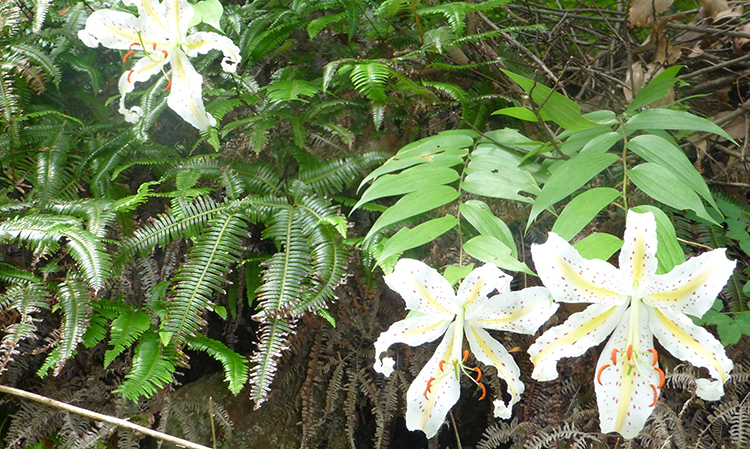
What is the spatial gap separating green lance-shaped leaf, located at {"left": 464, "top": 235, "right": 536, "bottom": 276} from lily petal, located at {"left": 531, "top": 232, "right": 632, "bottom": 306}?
6 centimetres

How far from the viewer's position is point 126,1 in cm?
174

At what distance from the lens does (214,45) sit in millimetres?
1761

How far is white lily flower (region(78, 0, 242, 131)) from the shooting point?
5.74 ft

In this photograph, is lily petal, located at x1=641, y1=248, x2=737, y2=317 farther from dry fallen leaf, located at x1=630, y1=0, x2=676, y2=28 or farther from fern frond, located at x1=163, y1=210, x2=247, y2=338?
dry fallen leaf, located at x1=630, y1=0, x2=676, y2=28

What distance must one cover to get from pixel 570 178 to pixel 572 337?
44cm

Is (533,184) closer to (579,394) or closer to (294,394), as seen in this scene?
(579,394)

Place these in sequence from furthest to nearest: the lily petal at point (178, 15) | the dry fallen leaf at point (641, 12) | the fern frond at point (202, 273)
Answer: the dry fallen leaf at point (641, 12)
the fern frond at point (202, 273)
the lily petal at point (178, 15)

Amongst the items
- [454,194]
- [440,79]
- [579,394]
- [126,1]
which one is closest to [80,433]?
[126,1]

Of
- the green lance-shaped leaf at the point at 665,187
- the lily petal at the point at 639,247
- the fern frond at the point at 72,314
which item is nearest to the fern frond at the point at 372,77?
the green lance-shaped leaf at the point at 665,187

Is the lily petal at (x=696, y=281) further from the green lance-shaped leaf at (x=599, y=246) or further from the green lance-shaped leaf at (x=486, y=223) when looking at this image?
the green lance-shaped leaf at (x=486, y=223)

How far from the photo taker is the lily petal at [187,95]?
5.83 feet

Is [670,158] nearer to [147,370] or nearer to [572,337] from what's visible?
[572,337]

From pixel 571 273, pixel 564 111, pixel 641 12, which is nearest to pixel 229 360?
pixel 571 273

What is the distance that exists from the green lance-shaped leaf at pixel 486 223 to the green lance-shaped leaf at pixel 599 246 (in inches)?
7.6
